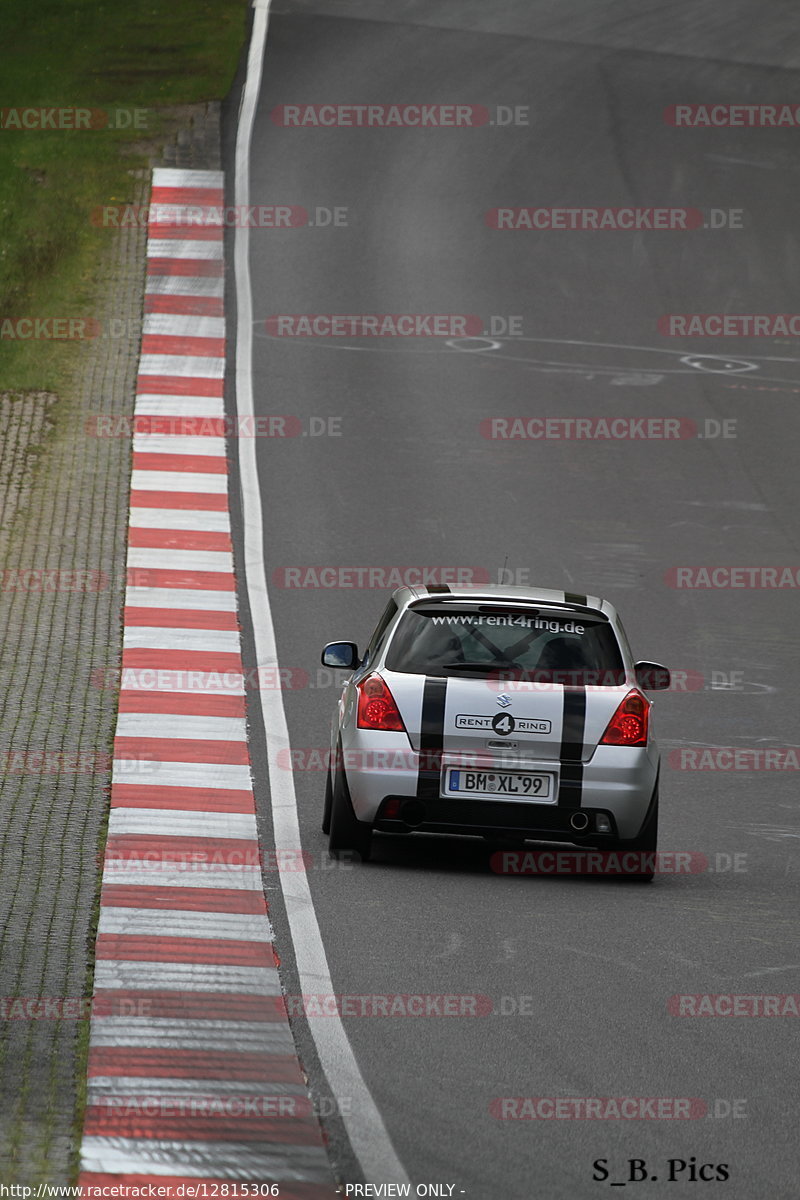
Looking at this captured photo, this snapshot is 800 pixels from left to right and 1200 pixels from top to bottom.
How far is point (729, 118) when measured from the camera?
112ft

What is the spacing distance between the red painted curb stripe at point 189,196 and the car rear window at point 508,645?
18.9 metres

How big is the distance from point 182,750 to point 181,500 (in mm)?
6474

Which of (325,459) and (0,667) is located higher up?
(325,459)

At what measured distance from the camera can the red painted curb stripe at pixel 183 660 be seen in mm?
14930

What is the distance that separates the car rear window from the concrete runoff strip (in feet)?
4.92

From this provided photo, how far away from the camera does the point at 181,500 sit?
754 inches

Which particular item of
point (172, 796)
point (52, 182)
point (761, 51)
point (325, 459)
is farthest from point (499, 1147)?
point (761, 51)

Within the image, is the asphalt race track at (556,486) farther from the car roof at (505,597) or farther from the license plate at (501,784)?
the car roof at (505,597)

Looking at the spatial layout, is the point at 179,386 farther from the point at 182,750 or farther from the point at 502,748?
the point at 502,748

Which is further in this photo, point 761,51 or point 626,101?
point 761,51

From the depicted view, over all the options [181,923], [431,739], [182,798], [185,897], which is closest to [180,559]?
[182,798]

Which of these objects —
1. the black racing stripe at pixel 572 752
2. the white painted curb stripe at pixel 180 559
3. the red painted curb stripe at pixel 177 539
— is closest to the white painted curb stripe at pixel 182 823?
the black racing stripe at pixel 572 752

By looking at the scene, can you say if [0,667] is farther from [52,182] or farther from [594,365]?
[52,182]

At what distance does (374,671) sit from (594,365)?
530 inches
